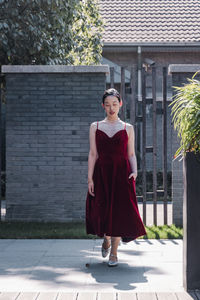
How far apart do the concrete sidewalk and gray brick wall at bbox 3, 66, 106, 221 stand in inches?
58.0

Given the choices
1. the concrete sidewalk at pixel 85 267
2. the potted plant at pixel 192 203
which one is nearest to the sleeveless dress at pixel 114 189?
the concrete sidewalk at pixel 85 267

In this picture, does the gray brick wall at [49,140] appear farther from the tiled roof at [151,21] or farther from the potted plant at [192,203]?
the tiled roof at [151,21]

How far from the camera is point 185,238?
4.37 meters

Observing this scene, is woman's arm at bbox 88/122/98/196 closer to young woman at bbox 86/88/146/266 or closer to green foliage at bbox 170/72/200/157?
young woman at bbox 86/88/146/266

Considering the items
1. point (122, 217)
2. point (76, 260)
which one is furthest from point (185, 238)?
point (76, 260)

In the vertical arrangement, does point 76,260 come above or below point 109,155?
below

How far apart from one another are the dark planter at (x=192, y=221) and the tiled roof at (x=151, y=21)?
14422 mm

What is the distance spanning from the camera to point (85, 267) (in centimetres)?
538

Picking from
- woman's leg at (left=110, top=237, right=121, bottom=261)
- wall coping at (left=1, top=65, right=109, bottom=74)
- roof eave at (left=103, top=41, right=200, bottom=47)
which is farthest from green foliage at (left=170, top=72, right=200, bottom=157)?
roof eave at (left=103, top=41, right=200, bottom=47)

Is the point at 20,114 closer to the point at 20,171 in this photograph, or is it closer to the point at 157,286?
the point at 20,171

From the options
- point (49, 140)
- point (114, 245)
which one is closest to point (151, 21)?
point (49, 140)

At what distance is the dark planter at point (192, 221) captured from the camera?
4.32 m

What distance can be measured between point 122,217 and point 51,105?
3.69 metres

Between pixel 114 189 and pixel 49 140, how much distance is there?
3.40 meters
